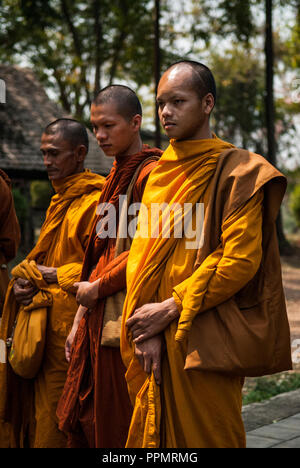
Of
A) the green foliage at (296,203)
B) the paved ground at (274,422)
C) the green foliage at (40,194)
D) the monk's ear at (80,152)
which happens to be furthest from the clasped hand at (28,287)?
the green foliage at (40,194)

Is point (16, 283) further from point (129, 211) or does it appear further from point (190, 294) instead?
point (190, 294)

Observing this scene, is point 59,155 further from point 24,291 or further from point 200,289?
point 200,289

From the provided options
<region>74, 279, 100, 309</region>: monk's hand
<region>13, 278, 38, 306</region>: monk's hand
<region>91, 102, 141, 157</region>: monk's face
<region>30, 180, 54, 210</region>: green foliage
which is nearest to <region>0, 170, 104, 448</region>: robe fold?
<region>13, 278, 38, 306</region>: monk's hand

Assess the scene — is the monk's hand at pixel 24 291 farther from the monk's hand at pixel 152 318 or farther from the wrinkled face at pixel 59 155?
the monk's hand at pixel 152 318

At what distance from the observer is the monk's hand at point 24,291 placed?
153 inches

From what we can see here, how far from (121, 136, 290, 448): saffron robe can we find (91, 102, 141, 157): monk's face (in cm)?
68

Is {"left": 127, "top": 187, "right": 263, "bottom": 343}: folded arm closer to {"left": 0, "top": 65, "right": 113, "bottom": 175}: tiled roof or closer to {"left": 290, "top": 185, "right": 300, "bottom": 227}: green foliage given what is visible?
{"left": 0, "top": 65, "right": 113, "bottom": 175}: tiled roof

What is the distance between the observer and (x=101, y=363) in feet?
10.5

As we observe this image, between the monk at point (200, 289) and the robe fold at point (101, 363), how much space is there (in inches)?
18.5

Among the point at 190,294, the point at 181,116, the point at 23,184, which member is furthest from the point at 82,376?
the point at 23,184

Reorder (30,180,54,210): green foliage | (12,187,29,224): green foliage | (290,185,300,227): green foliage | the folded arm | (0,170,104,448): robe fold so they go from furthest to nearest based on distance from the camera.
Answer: (30,180,54,210): green foliage → (290,185,300,227): green foliage → (12,187,29,224): green foliage → (0,170,104,448): robe fold → the folded arm

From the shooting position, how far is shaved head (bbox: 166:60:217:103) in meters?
2.69

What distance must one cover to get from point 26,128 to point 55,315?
56.3ft

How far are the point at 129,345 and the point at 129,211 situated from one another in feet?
2.62
